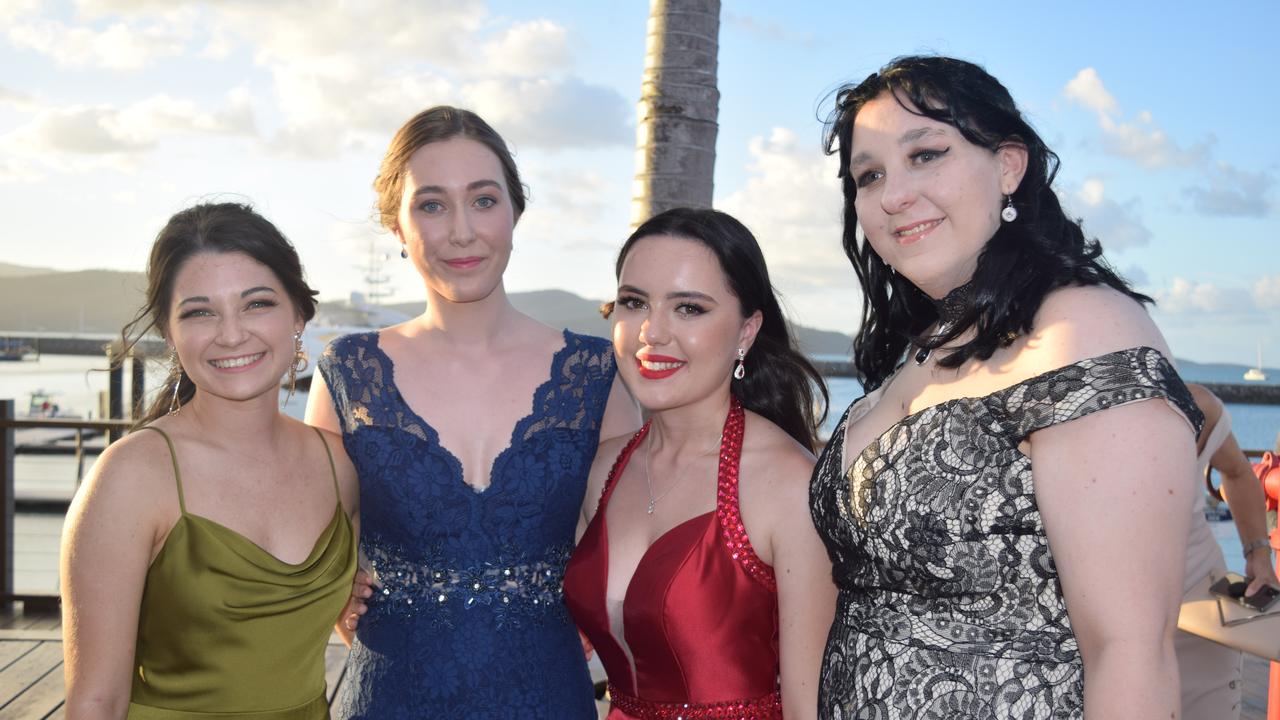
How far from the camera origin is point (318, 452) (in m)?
2.67

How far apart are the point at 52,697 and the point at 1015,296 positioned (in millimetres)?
4404

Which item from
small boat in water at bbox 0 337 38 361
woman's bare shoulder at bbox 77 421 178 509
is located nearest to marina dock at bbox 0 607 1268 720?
woman's bare shoulder at bbox 77 421 178 509

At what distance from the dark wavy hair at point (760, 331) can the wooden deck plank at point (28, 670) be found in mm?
→ 3527

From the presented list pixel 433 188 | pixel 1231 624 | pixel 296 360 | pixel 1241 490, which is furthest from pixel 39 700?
pixel 1241 490

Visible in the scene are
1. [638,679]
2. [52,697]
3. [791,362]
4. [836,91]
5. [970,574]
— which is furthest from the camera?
[52,697]

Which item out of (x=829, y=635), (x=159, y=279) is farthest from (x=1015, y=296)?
(x=159, y=279)

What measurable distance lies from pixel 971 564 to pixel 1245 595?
2134 millimetres

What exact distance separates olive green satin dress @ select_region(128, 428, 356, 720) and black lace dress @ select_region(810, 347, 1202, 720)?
1424mm

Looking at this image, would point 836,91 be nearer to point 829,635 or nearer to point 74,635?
point 829,635

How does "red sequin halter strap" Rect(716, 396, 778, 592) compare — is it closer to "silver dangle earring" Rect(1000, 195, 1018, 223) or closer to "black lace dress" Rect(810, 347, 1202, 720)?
"black lace dress" Rect(810, 347, 1202, 720)

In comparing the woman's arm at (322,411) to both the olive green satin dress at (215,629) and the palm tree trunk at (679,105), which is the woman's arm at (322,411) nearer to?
the olive green satin dress at (215,629)

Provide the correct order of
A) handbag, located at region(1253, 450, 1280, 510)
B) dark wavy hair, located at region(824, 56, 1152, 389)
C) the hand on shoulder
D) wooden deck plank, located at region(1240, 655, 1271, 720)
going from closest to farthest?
the hand on shoulder < dark wavy hair, located at region(824, 56, 1152, 389) < handbag, located at region(1253, 450, 1280, 510) < wooden deck plank, located at region(1240, 655, 1271, 720)

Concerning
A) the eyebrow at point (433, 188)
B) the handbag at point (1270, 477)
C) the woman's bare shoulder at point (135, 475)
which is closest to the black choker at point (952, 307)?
the eyebrow at point (433, 188)

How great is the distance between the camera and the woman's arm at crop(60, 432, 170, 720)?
6.84ft
